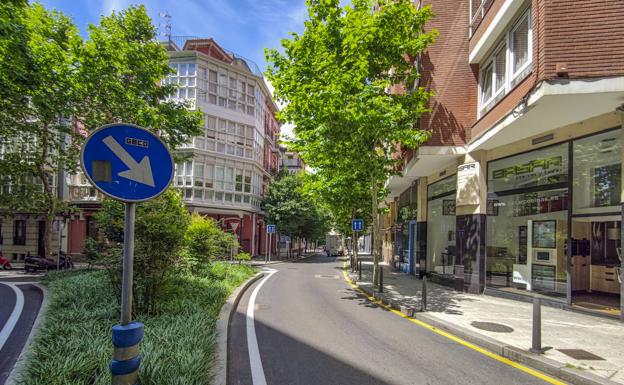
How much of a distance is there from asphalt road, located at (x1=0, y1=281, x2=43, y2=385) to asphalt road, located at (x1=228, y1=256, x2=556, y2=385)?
10.9 ft

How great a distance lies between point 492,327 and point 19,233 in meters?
37.2

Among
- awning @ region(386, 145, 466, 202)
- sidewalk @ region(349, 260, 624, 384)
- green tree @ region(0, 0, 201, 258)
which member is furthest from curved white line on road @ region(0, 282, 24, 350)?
awning @ region(386, 145, 466, 202)

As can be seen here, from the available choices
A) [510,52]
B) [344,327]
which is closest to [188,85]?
[510,52]

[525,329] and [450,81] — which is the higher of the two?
[450,81]

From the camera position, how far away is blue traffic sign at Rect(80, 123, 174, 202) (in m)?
2.87

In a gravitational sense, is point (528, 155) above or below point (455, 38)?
below

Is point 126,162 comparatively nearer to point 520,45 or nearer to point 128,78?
point 520,45

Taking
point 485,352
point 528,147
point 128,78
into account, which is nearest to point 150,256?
point 485,352

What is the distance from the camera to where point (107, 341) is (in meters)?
4.85

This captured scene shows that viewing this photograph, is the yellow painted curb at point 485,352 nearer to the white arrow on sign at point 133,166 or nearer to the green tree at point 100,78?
the white arrow on sign at point 133,166

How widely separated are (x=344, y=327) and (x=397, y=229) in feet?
56.6

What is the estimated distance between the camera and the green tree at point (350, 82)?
35.1 ft

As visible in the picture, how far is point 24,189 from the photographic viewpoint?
22.5 meters

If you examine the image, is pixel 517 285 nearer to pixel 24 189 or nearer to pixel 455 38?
pixel 455 38
